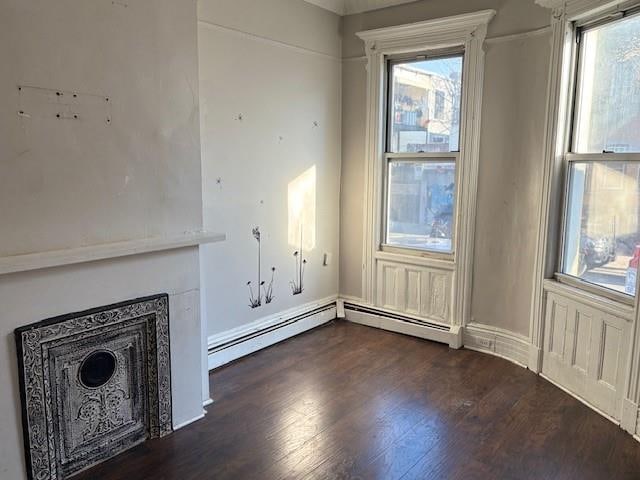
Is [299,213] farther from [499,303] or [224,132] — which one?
[499,303]

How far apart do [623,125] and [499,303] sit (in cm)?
149

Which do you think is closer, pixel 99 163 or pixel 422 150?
pixel 99 163

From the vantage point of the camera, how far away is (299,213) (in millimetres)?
4062

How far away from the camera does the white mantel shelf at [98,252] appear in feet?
6.47

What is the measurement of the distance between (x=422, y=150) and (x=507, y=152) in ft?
2.31

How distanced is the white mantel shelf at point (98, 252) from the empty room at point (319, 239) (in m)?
0.01

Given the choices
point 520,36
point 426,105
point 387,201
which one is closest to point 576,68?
point 520,36

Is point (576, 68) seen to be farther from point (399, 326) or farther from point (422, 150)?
point (399, 326)

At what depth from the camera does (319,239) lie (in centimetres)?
433

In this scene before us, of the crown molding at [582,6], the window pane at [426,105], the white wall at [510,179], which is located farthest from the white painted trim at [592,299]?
the crown molding at [582,6]

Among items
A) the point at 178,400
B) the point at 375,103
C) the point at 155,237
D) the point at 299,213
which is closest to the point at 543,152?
the point at 375,103

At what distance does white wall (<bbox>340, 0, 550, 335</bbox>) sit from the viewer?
337 centimetres

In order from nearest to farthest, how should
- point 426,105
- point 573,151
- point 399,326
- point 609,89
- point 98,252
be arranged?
point 98,252 < point 609,89 < point 573,151 < point 426,105 < point 399,326

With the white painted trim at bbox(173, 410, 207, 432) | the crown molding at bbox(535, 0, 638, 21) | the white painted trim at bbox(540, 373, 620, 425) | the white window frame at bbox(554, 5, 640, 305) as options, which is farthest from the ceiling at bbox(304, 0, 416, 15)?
the white painted trim at bbox(173, 410, 207, 432)
